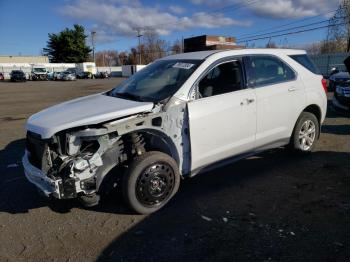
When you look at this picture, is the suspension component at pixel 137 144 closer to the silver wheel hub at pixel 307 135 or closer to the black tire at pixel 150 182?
the black tire at pixel 150 182

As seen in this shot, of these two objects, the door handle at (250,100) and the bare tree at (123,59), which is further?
the bare tree at (123,59)

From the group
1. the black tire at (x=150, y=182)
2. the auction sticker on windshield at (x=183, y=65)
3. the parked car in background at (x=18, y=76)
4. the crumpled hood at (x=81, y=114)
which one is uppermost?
the parked car in background at (x=18, y=76)

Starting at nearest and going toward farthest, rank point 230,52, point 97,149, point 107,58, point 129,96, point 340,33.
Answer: point 97,149
point 129,96
point 230,52
point 340,33
point 107,58

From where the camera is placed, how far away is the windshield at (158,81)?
4.09 metres

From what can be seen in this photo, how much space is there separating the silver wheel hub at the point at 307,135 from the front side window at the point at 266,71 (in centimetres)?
88

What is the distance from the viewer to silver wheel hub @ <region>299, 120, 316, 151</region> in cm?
546

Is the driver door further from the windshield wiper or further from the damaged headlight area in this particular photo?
the damaged headlight area

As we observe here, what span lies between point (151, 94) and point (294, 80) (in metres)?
2.41

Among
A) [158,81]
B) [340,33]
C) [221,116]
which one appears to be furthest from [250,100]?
[340,33]

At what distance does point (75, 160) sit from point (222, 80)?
2.23 meters

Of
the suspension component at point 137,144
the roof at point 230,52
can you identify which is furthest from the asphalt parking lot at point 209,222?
the roof at point 230,52

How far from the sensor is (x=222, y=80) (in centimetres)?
448

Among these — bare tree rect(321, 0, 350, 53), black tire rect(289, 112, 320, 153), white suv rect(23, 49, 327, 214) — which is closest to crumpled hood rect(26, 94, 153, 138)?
white suv rect(23, 49, 327, 214)

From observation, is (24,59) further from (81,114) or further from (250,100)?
(250,100)
